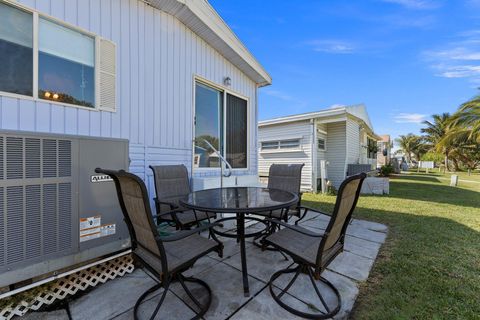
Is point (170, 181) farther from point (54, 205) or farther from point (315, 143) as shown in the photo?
point (315, 143)

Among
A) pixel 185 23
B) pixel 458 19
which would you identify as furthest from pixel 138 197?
pixel 458 19

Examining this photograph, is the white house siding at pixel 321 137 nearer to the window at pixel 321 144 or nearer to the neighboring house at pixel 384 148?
the window at pixel 321 144

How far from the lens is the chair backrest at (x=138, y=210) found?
4.18 ft

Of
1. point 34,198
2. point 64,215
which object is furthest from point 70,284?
point 34,198

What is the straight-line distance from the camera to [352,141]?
9.65 m

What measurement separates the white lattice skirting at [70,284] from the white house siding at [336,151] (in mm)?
8475

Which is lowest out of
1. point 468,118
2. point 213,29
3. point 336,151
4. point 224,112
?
point 336,151

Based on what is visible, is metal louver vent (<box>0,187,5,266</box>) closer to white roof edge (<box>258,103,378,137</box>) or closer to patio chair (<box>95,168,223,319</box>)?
patio chair (<box>95,168,223,319</box>)

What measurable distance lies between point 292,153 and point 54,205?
26.1 feet

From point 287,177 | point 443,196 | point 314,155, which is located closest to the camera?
point 287,177

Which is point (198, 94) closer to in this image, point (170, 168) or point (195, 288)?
point (170, 168)

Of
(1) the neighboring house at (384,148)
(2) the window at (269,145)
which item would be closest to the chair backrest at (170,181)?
(2) the window at (269,145)

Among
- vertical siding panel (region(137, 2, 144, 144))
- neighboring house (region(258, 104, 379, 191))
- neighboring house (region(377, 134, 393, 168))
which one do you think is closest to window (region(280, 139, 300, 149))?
neighboring house (region(258, 104, 379, 191))

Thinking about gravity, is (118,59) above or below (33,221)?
above
